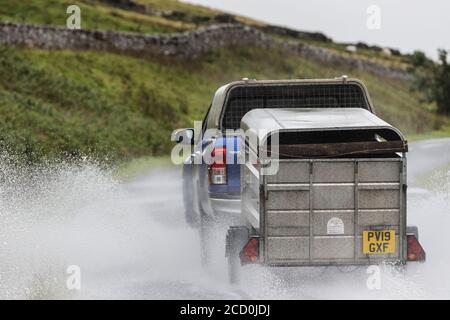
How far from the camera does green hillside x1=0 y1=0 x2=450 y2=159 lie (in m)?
32.8

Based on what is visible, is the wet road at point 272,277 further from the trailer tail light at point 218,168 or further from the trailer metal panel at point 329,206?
the trailer tail light at point 218,168

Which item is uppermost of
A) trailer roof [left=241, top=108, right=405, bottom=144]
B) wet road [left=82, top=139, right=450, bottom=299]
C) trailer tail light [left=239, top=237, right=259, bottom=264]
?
trailer roof [left=241, top=108, right=405, bottom=144]

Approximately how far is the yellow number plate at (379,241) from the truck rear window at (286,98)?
3.42 metres

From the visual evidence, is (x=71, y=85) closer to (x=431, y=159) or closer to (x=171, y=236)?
(x=431, y=159)

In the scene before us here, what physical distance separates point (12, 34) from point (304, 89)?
1370 inches

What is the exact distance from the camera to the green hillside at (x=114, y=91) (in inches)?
1293

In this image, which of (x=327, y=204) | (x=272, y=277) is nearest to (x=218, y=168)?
(x=272, y=277)

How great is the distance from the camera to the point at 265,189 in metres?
10.1

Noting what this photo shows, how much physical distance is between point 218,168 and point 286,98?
6.48 ft

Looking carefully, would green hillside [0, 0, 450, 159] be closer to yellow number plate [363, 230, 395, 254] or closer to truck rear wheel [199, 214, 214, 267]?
truck rear wheel [199, 214, 214, 267]

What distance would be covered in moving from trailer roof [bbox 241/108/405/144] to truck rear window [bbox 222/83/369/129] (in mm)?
1439

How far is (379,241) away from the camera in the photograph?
10.2m

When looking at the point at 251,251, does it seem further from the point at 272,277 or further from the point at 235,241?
the point at 272,277

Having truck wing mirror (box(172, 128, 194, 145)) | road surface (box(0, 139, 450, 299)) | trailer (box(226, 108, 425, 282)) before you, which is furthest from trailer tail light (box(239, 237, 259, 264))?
truck wing mirror (box(172, 128, 194, 145))
